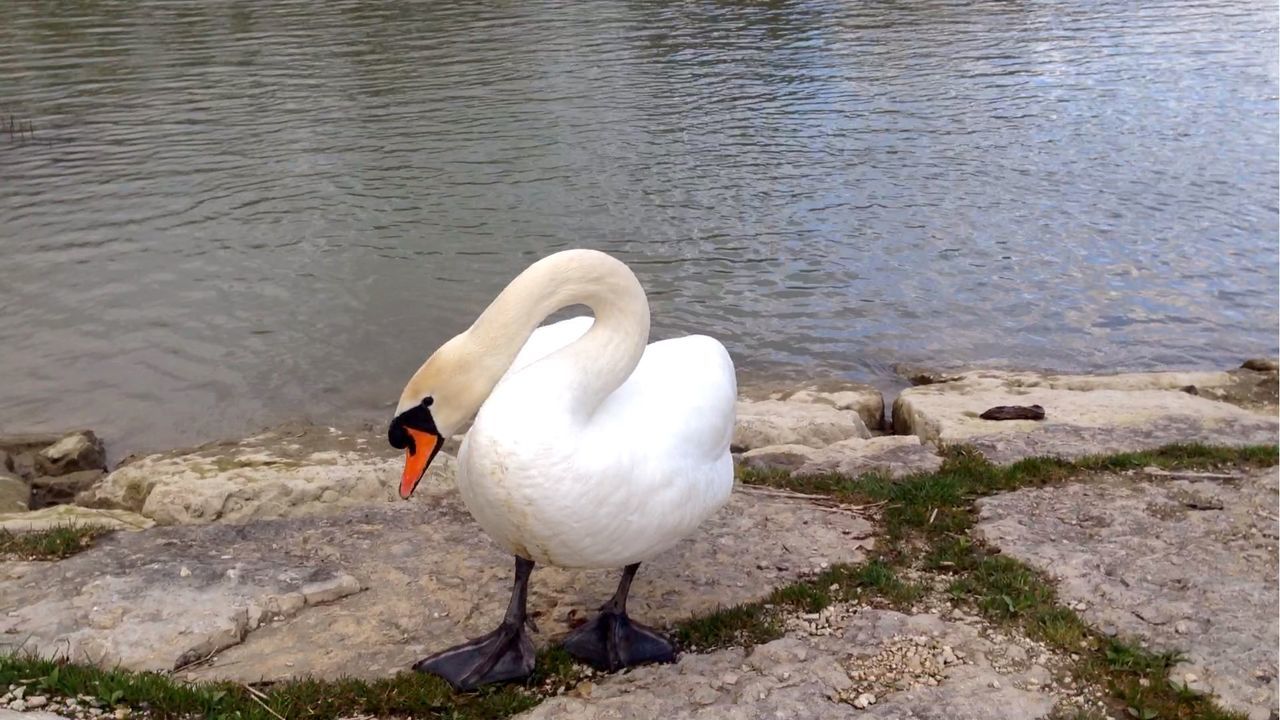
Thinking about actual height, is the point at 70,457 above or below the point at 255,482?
below

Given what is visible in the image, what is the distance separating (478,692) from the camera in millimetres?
4117

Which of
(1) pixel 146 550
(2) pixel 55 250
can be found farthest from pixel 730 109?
(1) pixel 146 550

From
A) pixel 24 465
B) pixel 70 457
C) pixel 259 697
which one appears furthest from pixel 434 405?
pixel 24 465

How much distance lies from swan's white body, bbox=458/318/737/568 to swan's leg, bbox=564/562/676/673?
396mm

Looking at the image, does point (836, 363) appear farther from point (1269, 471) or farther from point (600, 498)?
point (600, 498)

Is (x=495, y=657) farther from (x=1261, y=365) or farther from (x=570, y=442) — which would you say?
(x=1261, y=365)

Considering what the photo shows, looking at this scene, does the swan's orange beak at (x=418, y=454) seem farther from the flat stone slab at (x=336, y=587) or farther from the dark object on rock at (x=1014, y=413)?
the dark object on rock at (x=1014, y=413)

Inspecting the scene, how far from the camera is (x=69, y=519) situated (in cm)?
588

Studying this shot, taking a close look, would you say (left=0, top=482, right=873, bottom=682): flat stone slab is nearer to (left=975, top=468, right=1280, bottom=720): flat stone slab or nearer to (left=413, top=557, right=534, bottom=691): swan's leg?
(left=413, top=557, right=534, bottom=691): swan's leg

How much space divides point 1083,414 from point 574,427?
16.9 feet

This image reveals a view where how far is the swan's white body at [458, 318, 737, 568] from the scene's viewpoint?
12.0 feet

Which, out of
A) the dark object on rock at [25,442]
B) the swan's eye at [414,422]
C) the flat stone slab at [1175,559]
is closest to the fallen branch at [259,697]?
the swan's eye at [414,422]

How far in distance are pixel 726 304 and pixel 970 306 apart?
241 cm

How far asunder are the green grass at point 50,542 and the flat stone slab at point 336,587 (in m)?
0.10
